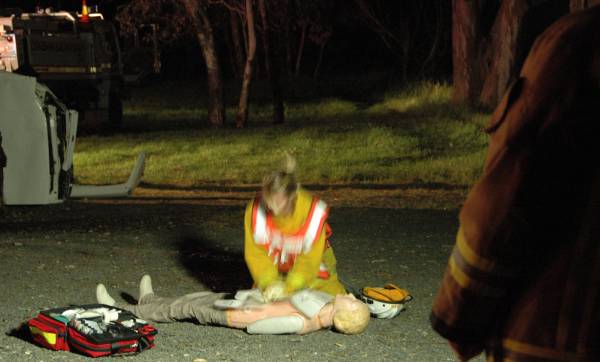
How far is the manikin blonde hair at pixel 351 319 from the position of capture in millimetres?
5355

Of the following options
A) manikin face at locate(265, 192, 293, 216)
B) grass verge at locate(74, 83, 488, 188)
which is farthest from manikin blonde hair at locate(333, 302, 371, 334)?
grass verge at locate(74, 83, 488, 188)

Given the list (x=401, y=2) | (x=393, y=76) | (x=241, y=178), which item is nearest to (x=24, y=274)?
(x=241, y=178)

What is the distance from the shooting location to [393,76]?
41.8 m

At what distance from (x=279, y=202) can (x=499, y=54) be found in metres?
20.4

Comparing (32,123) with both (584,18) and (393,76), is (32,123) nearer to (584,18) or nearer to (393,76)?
(584,18)

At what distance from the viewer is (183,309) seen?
18.8ft

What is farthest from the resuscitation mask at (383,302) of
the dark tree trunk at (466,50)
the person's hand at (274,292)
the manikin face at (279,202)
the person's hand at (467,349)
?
the dark tree trunk at (466,50)

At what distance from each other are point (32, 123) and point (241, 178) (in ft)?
16.8

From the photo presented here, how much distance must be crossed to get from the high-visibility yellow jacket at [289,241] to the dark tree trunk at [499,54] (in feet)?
55.7

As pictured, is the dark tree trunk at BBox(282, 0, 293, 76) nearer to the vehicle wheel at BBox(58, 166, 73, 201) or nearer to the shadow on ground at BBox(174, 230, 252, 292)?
the vehicle wheel at BBox(58, 166, 73, 201)

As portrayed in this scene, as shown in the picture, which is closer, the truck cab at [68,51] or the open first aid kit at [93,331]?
the open first aid kit at [93,331]

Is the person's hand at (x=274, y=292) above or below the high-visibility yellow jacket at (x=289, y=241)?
below

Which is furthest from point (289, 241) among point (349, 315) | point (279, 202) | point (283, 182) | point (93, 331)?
point (93, 331)

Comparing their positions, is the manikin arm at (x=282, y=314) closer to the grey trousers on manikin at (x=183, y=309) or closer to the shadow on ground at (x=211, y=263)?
the grey trousers on manikin at (x=183, y=309)
